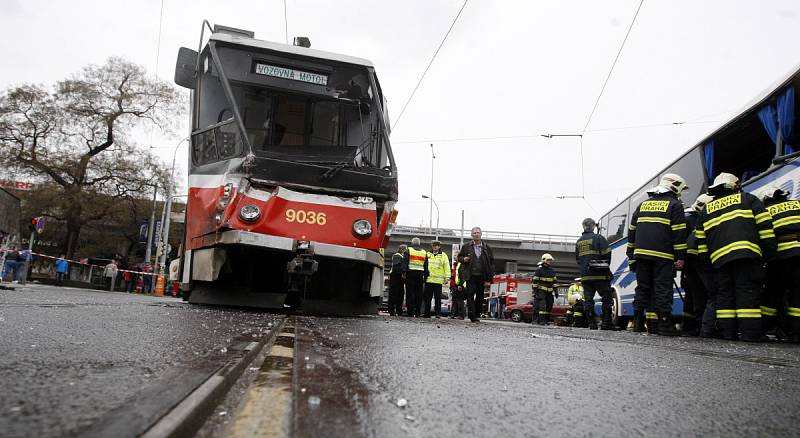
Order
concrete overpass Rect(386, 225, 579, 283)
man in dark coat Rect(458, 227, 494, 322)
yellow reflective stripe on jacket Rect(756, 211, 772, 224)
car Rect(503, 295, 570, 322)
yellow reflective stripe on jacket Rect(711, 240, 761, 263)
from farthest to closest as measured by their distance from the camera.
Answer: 1. concrete overpass Rect(386, 225, 579, 283)
2. car Rect(503, 295, 570, 322)
3. man in dark coat Rect(458, 227, 494, 322)
4. yellow reflective stripe on jacket Rect(756, 211, 772, 224)
5. yellow reflective stripe on jacket Rect(711, 240, 761, 263)

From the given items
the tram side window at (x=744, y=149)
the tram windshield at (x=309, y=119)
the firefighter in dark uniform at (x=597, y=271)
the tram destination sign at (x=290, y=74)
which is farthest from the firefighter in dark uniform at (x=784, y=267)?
the tram destination sign at (x=290, y=74)

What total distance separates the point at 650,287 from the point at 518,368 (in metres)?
5.56

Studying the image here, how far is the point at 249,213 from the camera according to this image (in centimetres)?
677

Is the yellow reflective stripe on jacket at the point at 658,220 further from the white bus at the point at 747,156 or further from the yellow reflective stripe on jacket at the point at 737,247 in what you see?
the white bus at the point at 747,156

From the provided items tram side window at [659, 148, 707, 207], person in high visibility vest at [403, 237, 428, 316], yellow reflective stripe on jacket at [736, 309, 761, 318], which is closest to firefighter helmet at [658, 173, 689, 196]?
yellow reflective stripe on jacket at [736, 309, 761, 318]

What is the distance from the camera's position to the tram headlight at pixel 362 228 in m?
7.19

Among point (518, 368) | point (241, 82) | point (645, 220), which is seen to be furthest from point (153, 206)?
point (518, 368)

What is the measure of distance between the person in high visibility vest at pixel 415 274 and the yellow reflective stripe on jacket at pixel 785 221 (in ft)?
21.7

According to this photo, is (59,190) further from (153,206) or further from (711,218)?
(711,218)

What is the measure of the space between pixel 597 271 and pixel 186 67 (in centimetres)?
726

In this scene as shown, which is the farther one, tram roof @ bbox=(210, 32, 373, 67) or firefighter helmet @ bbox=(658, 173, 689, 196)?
firefighter helmet @ bbox=(658, 173, 689, 196)

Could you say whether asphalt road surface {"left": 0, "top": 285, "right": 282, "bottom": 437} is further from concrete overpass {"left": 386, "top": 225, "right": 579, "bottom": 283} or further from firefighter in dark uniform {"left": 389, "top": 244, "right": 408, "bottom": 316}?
concrete overpass {"left": 386, "top": 225, "right": 579, "bottom": 283}

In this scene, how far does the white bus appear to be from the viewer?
8.02 m

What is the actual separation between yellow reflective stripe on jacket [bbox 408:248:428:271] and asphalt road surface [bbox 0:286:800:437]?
873cm
